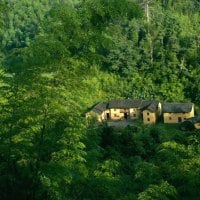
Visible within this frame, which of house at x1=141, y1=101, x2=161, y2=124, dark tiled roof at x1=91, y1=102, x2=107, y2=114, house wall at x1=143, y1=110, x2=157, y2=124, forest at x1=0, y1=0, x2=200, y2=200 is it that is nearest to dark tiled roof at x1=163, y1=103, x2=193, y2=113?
house at x1=141, y1=101, x2=161, y2=124

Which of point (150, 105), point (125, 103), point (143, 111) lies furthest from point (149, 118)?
point (125, 103)

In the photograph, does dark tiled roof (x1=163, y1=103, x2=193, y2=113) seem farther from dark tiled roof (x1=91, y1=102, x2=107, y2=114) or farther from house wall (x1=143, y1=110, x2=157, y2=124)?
dark tiled roof (x1=91, y1=102, x2=107, y2=114)

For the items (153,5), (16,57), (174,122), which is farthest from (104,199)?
(153,5)

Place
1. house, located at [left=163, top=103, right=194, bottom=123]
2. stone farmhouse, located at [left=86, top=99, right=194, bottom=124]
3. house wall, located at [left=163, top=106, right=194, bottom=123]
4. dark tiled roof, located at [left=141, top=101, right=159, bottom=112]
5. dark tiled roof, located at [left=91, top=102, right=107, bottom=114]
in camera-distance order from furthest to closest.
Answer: dark tiled roof, located at [left=91, top=102, right=107, bottom=114], dark tiled roof, located at [left=141, top=101, right=159, bottom=112], stone farmhouse, located at [left=86, top=99, right=194, bottom=124], house wall, located at [left=163, top=106, right=194, bottom=123], house, located at [left=163, top=103, right=194, bottom=123]

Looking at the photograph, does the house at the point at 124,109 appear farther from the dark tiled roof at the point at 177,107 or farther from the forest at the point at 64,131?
the forest at the point at 64,131

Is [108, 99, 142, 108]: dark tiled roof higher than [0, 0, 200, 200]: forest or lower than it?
lower

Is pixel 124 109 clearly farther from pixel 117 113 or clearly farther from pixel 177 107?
pixel 177 107

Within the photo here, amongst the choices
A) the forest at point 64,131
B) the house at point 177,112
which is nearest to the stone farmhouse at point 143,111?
the house at point 177,112

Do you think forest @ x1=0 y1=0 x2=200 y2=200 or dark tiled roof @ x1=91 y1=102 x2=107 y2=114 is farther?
dark tiled roof @ x1=91 y1=102 x2=107 y2=114
